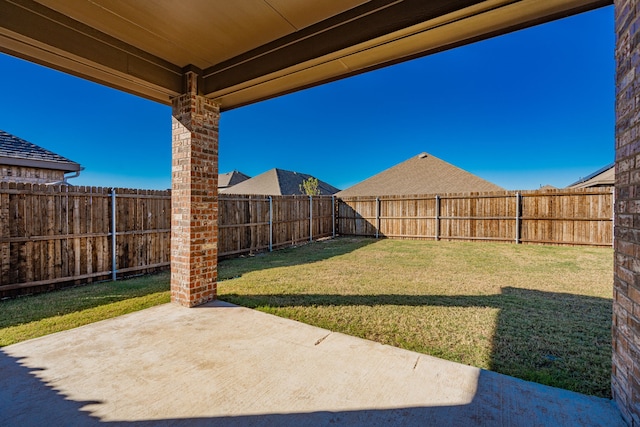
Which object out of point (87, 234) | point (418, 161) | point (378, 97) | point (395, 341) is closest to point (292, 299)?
point (395, 341)

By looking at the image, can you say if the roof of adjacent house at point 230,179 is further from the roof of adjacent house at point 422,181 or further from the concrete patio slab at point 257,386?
the concrete patio slab at point 257,386

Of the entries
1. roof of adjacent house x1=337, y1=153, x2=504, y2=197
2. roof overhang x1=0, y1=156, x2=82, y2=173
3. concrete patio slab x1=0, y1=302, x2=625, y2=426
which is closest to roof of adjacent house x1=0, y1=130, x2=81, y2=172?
roof overhang x1=0, y1=156, x2=82, y2=173

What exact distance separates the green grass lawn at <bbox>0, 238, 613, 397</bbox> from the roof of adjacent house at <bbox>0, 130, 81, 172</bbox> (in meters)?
5.24

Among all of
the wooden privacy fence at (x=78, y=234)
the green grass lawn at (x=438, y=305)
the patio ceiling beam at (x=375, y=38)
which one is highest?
the patio ceiling beam at (x=375, y=38)

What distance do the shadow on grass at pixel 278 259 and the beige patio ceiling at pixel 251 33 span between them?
3.85 m

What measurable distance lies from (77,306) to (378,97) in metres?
15.5

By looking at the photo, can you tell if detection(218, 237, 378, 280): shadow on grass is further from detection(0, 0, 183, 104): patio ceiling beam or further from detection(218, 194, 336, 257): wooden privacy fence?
detection(0, 0, 183, 104): patio ceiling beam

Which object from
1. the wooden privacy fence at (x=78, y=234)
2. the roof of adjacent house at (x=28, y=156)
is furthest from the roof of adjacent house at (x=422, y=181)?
the roof of adjacent house at (x=28, y=156)

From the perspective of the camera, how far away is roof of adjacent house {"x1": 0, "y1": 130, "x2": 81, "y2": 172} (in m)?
7.34

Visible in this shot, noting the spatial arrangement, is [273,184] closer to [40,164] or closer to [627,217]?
[40,164]

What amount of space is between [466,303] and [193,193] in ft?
12.7

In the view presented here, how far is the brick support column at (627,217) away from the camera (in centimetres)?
151

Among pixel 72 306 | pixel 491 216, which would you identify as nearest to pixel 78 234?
pixel 72 306

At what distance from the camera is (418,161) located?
61.7 feet
